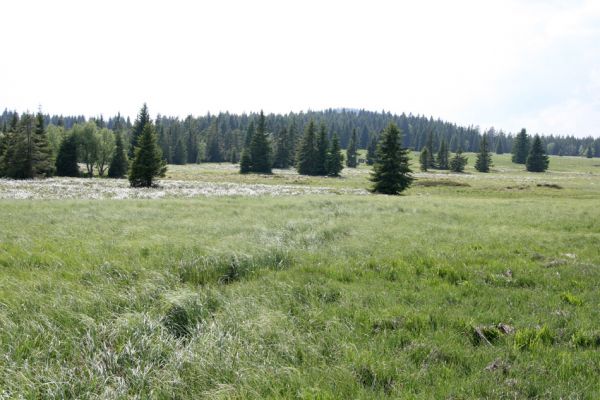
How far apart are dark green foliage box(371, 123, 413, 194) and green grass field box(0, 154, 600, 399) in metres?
34.3

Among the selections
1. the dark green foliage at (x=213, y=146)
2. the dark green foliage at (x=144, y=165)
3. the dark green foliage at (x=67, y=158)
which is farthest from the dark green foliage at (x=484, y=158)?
the dark green foliage at (x=67, y=158)

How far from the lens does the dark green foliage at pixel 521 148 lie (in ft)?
443

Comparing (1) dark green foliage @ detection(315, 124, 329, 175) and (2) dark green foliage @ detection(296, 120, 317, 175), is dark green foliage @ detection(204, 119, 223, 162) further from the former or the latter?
(1) dark green foliage @ detection(315, 124, 329, 175)

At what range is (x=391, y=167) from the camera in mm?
47094

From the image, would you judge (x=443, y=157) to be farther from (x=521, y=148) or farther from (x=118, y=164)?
(x=118, y=164)

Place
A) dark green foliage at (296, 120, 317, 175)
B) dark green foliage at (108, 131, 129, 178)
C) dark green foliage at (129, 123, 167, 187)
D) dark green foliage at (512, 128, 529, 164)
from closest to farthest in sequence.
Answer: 1. dark green foliage at (129, 123, 167, 187)
2. dark green foliage at (108, 131, 129, 178)
3. dark green foliage at (296, 120, 317, 175)
4. dark green foliage at (512, 128, 529, 164)

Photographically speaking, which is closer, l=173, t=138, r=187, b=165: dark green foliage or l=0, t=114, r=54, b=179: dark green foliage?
l=0, t=114, r=54, b=179: dark green foliage

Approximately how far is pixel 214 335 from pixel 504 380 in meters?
3.97

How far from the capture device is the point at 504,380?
459 cm

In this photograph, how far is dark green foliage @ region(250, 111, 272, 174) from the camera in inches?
→ 3383

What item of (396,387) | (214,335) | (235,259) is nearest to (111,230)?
(235,259)

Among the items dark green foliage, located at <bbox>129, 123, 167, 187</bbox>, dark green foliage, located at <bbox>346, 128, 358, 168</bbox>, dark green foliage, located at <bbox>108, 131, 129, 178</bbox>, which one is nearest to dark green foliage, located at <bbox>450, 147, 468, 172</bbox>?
dark green foliage, located at <bbox>346, 128, 358, 168</bbox>

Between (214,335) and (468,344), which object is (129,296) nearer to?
(214,335)

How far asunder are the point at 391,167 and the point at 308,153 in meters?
40.9
